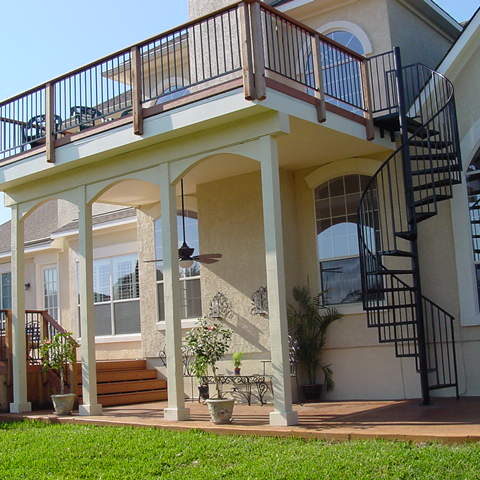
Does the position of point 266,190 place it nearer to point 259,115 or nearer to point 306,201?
point 259,115

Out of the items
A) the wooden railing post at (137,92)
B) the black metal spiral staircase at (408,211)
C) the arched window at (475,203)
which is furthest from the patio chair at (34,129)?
the arched window at (475,203)

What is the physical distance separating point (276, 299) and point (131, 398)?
5301 mm

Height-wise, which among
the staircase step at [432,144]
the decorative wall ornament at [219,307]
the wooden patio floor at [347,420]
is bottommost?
the wooden patio floor at [347,420]

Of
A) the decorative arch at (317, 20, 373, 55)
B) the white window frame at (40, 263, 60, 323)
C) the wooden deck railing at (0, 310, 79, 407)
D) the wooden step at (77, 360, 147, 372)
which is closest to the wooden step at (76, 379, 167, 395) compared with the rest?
the wooden step at (77, 360, 147, 372)

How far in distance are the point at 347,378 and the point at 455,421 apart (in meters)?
3.53

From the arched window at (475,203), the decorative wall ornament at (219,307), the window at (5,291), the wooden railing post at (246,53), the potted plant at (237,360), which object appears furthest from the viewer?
the window at (5,291)

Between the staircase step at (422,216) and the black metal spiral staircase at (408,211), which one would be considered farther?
the black metal spiral staircase at (408,211)

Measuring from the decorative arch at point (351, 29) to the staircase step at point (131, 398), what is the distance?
281 inches

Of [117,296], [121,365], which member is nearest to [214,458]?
[121,365]

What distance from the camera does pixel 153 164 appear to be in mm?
10727

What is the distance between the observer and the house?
32.1 ft

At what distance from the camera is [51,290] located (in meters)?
18.4

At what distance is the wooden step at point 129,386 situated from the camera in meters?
12.9

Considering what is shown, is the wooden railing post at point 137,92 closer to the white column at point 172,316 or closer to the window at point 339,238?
the white column at point 172,316
